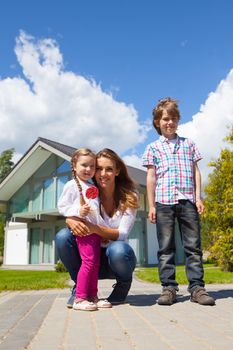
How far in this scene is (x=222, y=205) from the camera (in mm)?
12281

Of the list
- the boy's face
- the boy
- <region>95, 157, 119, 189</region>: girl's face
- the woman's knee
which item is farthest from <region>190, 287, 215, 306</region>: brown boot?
the boy's face

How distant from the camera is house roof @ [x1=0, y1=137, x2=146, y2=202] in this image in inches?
728

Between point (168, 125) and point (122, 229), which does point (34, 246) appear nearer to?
point (168, 125)

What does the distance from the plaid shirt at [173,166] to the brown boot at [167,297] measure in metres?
0.84

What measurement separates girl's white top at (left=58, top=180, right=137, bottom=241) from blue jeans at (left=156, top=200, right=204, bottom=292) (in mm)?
514

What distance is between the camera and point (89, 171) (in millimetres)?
3287

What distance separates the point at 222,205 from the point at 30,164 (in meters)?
11.2

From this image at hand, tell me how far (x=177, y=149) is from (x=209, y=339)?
90.8 inches

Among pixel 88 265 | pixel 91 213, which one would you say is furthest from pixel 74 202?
pixel 88 265

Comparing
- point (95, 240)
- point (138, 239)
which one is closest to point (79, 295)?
point (95, 240)

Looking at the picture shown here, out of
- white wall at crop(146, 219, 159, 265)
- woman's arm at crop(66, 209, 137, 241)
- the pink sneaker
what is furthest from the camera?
white wall at crop(146, 219, 159, 265)

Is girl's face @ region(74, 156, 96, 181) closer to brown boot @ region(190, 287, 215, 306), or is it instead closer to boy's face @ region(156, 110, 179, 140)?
boy's face @ region(156, 110, 179, 140)

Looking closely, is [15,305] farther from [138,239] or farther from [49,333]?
[138,239]

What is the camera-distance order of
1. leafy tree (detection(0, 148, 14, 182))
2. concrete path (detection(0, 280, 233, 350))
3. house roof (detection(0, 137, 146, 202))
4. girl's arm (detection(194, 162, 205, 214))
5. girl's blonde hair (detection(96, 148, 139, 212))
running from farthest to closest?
1. leafy tree (detection(0, 148, 14, 182))
2. house roof (detection(0, 137, 146, 202))
3. girl's arm (detection(194, 162, 205, 214))
4. girl's blonde hair (detection(96, 148, 139, 212))
5. concrete path (detection(0, 280, 233, 350))
